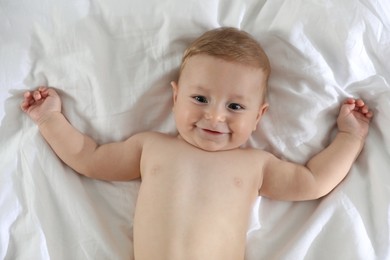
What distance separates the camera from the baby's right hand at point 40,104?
1456 millimetres

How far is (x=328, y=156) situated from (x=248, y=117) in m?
0.25

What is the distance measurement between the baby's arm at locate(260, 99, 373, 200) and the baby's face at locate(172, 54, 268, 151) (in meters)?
0.14

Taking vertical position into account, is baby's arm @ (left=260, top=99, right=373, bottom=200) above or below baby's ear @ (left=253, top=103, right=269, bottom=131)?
below

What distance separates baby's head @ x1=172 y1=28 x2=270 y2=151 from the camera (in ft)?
4.49

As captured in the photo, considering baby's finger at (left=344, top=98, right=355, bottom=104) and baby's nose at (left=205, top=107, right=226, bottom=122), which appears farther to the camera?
baby's finger at (left=344, top=98, right=355, bottom=104)

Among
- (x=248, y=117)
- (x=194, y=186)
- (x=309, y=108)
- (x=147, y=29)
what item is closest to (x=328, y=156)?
(x=309, y=108)

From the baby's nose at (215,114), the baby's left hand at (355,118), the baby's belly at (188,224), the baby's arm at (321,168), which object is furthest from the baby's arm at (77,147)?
the baby's left hand at (355,118)

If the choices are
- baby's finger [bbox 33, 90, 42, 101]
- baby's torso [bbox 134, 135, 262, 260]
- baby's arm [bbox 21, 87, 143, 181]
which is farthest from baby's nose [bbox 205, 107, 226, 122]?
baby's finger [bbox 33, 90, 42, 101]

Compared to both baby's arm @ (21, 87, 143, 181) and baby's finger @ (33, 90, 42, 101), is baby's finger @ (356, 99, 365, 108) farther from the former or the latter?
baby's finger @ (33, 90, 42, 101)

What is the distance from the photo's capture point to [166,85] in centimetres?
151

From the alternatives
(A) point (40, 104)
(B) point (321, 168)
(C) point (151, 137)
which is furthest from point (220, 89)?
(A) point (40, 104)

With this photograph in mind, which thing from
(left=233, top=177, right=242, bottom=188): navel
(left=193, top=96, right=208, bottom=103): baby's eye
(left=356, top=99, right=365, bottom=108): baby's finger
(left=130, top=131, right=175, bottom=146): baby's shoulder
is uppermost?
(left=193, top=96, right=208, bottom=103): baby's eye

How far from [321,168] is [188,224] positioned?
383mm

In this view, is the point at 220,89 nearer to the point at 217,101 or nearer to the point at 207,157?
the point at 217,101
